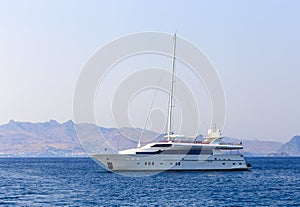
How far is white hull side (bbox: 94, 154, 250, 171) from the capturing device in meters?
85.2

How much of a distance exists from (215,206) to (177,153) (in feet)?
121

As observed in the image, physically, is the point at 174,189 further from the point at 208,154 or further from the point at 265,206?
the point at 208,154

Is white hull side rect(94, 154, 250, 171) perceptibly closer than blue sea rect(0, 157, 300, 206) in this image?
No

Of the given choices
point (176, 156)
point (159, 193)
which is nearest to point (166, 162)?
point (176, 156)

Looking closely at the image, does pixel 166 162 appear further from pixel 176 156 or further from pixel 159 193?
pixel 159 193

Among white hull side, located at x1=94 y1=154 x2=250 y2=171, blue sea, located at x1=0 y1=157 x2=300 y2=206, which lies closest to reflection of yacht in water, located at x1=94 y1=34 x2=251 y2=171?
white hull side, located at x1=94 y1=154 x2=250 y2=171

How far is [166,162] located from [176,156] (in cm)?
195

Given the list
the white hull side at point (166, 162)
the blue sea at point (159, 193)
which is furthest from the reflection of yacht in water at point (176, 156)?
the blue sea at point (159, 193)

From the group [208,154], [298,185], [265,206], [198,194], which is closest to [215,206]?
[265,206]

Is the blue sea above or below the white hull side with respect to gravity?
below

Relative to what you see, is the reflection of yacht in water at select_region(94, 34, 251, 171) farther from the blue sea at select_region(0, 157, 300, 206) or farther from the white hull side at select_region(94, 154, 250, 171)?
the blue sea at select_region(0, 157, 300, 206)

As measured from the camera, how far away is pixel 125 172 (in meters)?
86.0

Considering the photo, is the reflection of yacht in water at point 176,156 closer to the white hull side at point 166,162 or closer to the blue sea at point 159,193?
the white hull side at point 166,162

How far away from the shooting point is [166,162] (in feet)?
287
